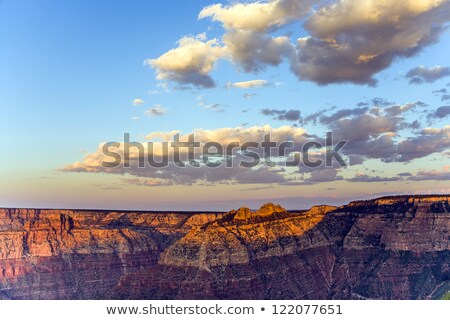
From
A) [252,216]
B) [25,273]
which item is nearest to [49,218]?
[25,273]

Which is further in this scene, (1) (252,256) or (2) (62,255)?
(2) (62,255)

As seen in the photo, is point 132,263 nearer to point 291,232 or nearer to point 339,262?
point 291,232

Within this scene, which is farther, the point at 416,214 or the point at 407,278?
the point at 416,214

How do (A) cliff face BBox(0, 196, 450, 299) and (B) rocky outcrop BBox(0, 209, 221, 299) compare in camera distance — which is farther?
(B) rocky outcrop BBox(0, 209, 221, 299)

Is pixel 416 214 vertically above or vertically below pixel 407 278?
above

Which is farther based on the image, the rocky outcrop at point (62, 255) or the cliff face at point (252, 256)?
the rocky outcrop at point (62, 255)

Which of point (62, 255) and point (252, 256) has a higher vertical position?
point (252, 256)

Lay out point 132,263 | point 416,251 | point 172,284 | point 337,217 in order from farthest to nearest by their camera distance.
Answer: point 132,263
point 337,217
point 416,251
point 172,284
